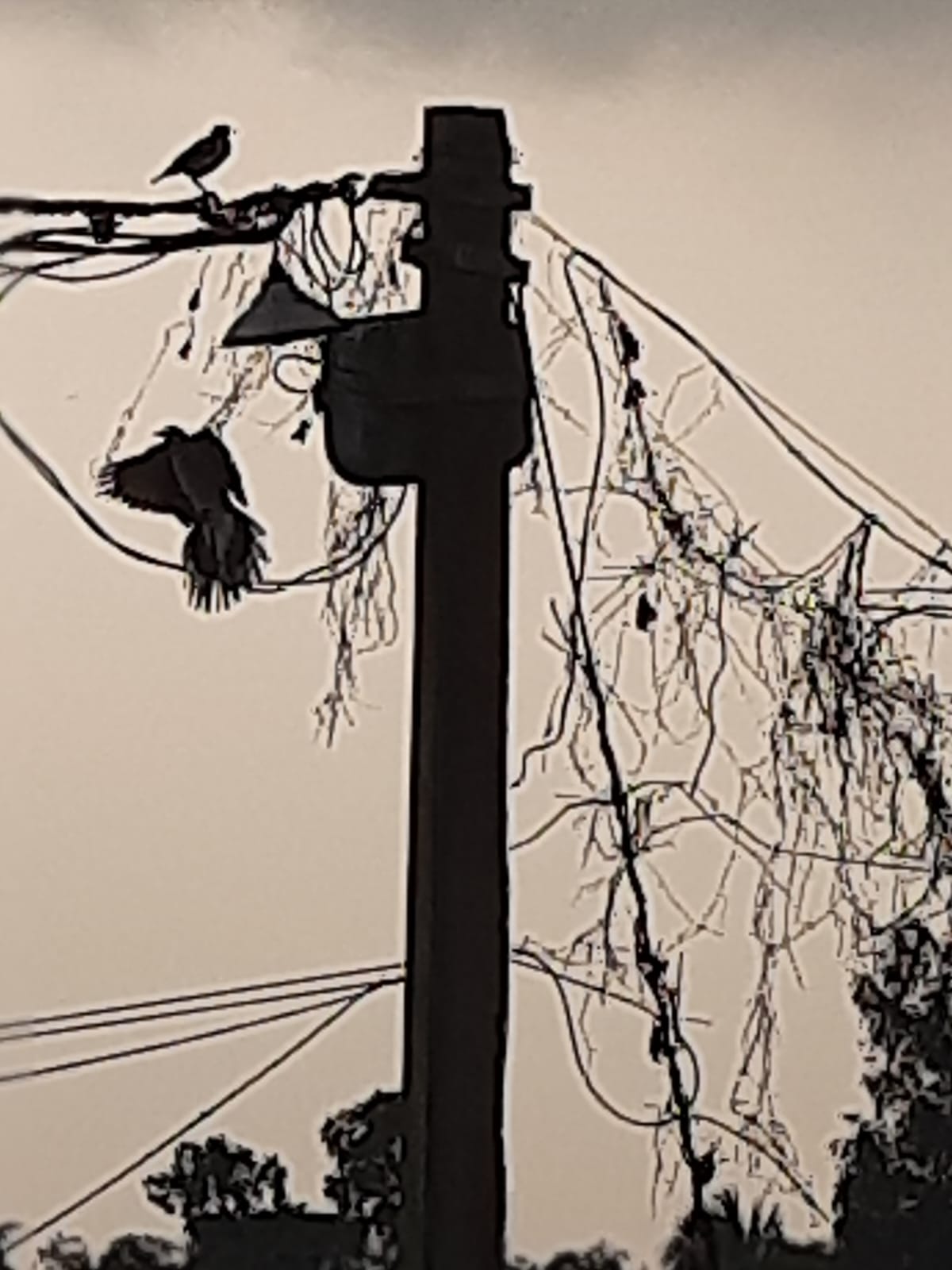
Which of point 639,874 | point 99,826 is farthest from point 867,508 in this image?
point 99,826

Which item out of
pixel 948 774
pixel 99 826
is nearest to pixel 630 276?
pixel 948 774

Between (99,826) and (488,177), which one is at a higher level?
(488,177)

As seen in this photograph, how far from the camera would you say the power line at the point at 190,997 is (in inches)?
42.8

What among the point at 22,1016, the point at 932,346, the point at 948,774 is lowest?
the point at 22,1016

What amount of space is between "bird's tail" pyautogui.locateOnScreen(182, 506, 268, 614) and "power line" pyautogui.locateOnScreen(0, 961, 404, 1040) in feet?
0.72

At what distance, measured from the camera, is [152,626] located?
3.65 ft

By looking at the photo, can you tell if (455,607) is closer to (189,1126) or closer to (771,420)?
(771,420)

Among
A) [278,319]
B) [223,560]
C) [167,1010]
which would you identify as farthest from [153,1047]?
[278,319]

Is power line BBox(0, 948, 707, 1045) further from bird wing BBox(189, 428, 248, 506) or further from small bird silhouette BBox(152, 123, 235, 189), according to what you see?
small bird silhouette BBox(152, 123, 235, 189)

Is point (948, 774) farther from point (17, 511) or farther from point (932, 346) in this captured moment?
point (17, 511)

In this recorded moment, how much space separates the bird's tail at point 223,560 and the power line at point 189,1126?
0.80 ft

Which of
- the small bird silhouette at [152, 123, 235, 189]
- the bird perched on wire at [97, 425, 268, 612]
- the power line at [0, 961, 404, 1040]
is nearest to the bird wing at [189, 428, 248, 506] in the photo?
the bird perched on wire at [97, 425, 268, 612]

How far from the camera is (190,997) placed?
1.09 m

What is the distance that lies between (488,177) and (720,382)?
185 mm
